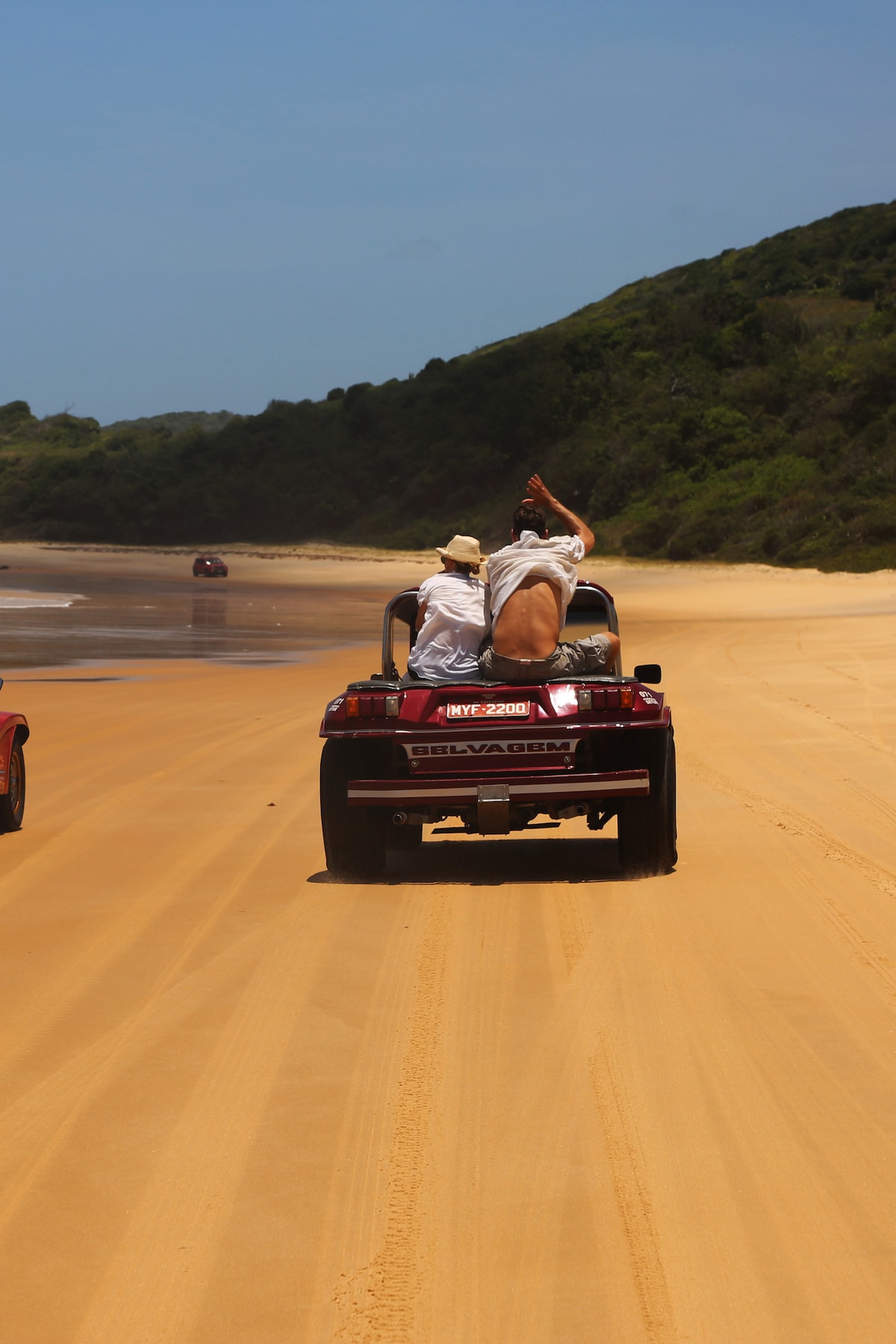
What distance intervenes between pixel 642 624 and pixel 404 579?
26.6 meters

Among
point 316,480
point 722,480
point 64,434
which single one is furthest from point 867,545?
point 64,434

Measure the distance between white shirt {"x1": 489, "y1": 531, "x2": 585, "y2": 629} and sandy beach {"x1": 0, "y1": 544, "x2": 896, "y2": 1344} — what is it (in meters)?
1.38

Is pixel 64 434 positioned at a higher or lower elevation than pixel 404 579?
higher

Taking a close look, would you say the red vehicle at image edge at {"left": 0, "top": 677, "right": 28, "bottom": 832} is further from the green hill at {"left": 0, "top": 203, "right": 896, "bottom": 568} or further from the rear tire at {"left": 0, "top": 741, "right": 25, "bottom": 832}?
the green hill at {"left": 0, "top": 203, "right": 896, "bottom": 568}

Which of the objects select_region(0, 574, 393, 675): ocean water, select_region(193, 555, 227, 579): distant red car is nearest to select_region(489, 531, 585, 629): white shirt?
select_region(0, 574, 393, 675): ocean water

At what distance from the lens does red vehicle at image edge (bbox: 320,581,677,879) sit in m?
6.98

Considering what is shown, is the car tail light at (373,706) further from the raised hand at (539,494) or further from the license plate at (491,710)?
the raised hand at (539,494)

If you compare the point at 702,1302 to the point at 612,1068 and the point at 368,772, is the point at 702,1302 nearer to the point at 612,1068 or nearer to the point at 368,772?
the point at 612,1068

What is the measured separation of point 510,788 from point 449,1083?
260 cm

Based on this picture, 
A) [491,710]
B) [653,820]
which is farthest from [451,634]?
[653,820]

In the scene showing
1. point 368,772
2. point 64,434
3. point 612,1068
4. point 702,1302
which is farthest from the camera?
point 64,434

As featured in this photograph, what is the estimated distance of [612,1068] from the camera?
454 centimetres

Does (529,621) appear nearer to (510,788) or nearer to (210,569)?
(510,788)

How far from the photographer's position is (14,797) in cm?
876
